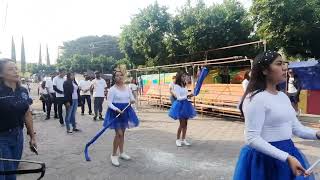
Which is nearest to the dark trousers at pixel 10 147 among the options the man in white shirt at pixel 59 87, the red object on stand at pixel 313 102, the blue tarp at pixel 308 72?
the man in white shirt at pixel 59 87

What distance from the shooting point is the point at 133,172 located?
6.96 metres

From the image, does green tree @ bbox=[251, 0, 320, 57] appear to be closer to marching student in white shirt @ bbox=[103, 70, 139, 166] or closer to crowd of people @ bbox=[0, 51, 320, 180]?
marching student in white shirt @ bbox=[103, 70, 139, 166]

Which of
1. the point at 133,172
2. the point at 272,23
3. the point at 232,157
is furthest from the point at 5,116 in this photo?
the point at 272,23

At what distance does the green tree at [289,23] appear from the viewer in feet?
46.2

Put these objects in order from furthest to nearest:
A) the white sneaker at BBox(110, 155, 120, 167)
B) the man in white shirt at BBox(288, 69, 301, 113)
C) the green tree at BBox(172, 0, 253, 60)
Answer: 1. the green tree at BBox(172, 0, 253, 60)
2. the man in white shirt at BBox(288, 69, 301, 113)
3. the white sneaker at BBox(110, 155, 120, 167)

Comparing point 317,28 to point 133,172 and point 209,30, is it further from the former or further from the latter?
point 133,172

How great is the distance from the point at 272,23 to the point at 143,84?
31.5 feet

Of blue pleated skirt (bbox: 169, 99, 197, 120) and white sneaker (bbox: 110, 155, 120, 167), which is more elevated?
blue pleated skirt (bbox: 169, 99, 197, 120)

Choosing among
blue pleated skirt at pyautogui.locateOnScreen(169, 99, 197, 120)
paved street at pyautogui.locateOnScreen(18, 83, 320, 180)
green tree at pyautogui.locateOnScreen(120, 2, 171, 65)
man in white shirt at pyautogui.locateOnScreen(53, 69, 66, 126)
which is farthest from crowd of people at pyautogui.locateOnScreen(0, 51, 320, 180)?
green tree at pyautogui.locateOnScreen(120, 2, 171, 65)

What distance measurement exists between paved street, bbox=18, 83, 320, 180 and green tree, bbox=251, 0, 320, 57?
3936 millimetres

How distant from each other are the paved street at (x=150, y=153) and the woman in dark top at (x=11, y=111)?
2324mm

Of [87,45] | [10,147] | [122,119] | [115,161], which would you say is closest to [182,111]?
[122,119]

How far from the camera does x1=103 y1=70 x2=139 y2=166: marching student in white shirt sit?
765 centimetres

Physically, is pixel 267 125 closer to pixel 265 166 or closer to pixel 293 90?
pixel 265 166
